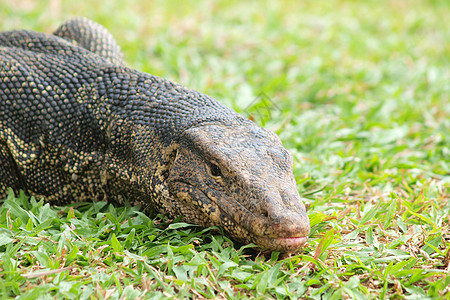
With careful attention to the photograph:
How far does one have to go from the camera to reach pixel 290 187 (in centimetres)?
305

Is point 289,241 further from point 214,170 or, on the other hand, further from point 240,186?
point 214,170

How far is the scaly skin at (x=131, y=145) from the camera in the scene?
10.0 feet

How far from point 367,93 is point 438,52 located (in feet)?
7.33

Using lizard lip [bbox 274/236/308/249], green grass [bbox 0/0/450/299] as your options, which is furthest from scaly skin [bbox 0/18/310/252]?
green grass [bbox 0/0/450/299]

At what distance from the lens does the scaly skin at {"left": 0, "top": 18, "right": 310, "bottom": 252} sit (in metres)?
3.06

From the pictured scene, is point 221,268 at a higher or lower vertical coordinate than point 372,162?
lower

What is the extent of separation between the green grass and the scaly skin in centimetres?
A: 19

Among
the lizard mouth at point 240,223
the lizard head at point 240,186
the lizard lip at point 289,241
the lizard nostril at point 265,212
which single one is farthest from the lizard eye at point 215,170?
the lizard lip at point 289,241

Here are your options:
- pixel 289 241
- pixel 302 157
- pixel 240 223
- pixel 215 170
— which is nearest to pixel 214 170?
pixel 215 170

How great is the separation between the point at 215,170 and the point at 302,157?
66.7 inches

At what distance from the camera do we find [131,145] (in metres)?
3.54

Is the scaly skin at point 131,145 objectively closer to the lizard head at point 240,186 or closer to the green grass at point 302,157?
the lizard head at point 240,186

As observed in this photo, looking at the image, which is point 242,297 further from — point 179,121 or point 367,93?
point 367,93

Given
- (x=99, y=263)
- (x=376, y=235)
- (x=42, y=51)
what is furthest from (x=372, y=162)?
(x=42, y=51)
